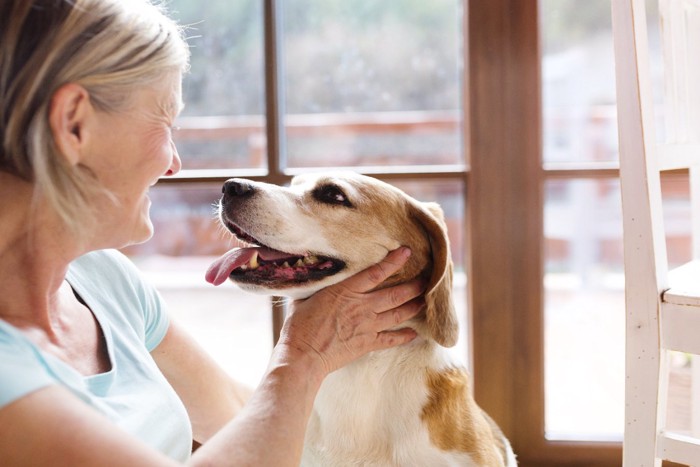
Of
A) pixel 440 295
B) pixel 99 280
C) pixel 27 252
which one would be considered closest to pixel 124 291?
pixel 99 280

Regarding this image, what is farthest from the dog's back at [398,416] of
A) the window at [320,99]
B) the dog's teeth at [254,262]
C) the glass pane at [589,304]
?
the glass pane at [589,304]

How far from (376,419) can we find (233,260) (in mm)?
331

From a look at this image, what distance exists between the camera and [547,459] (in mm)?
1730

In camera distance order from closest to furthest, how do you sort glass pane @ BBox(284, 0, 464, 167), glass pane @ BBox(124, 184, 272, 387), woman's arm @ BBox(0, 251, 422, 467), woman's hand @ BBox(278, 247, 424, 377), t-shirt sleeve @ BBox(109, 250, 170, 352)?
woman's arm @ BBox(0, 251, 422, 467) < woman's hand @ BBox(278, 247, 424, 377) < t-shirt sleeve @ BBox(109, 250, 170, 352) < glass pane @ BBox(284, 0, 464, 167) < glass pane @ BBox(124, 184, 272, 387)

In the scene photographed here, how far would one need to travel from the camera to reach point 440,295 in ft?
3.77

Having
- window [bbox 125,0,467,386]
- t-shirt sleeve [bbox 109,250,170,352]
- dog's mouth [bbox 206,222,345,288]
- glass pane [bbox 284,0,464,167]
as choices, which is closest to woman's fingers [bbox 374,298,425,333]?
dog's mouth [bbox 206,222,345,288]

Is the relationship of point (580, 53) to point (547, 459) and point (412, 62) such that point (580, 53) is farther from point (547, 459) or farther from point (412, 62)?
point (547, 459)

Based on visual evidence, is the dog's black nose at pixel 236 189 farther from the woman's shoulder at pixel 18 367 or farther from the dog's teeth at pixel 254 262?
the woman's shoulder at pixel 18 367

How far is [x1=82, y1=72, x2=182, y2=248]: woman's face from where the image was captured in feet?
2.91

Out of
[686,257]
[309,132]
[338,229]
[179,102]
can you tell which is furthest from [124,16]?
[686,257]

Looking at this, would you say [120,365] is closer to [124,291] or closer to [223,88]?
[124,291]

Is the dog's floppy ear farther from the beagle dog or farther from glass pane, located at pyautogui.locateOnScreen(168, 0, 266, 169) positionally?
glass pane, located at pyautogui.locateOnScreen(168, 0, 266, 169)

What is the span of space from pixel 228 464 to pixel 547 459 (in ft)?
3.67

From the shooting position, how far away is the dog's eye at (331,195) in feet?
3.88
